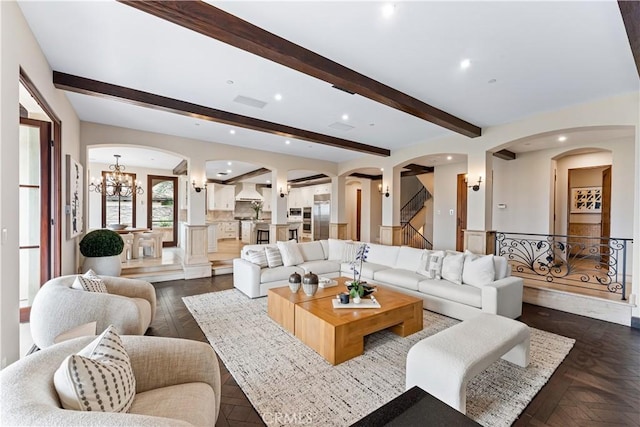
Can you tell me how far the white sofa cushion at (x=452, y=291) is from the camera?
3.50 meters

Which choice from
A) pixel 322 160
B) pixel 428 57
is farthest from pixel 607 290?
pixel 322 160

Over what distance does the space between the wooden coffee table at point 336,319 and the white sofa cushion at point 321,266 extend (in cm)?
133

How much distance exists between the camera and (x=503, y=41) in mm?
2607

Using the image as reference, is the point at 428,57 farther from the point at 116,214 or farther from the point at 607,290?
the point at 116,214

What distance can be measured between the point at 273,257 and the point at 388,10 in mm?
3812

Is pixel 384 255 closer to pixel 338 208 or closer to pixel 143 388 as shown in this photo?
pixel 338 208

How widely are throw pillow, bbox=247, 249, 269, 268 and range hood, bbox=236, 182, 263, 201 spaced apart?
767 cm

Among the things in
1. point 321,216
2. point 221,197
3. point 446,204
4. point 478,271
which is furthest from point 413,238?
point 221,197

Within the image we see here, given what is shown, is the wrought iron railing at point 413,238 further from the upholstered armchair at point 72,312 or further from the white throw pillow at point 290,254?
the upholstered armchair at point 72,312

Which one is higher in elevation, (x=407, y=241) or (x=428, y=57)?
(x=428, y=57)

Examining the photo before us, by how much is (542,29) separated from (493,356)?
9.10ft

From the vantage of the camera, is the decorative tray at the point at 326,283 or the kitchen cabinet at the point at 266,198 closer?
the decorative tray at the point at 326,283

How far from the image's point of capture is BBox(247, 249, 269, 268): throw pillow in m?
4.71

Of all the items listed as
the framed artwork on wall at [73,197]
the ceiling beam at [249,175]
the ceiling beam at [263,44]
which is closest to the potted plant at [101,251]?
the framed artwork on wall at [73,197]
